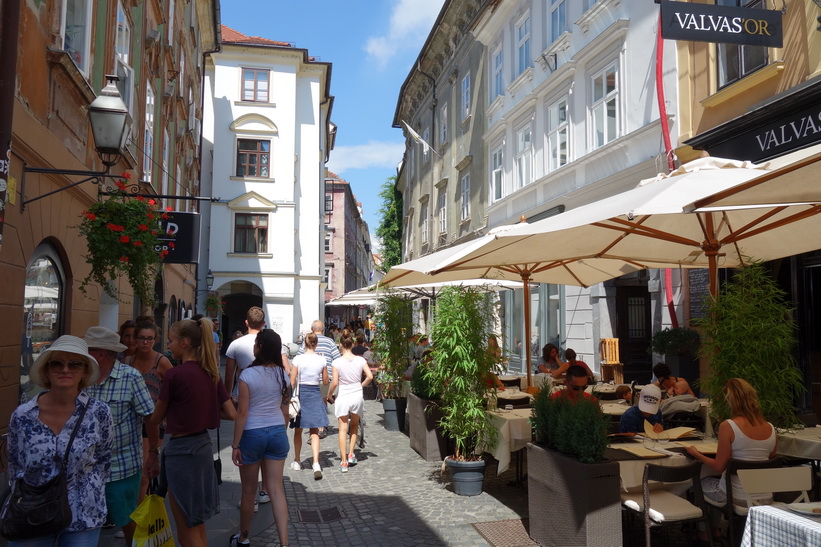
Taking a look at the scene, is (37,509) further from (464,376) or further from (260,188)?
(260,188)

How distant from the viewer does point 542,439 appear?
5457 mm

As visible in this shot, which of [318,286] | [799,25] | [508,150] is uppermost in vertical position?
[508,150]

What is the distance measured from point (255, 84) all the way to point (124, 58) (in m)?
21.7

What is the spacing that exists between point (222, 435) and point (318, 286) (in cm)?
2144

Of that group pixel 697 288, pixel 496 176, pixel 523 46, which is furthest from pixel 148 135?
pixel 496 176

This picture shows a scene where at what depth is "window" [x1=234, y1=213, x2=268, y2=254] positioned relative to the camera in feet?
101

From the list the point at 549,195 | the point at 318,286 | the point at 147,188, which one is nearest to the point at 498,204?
the point at 549,195

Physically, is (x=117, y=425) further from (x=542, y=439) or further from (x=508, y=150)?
(x=508, y=150)

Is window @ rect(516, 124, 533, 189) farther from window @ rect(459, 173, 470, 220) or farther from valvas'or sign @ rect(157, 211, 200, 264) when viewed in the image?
valvas'or sign @ rect(157, 211, 200, 264)

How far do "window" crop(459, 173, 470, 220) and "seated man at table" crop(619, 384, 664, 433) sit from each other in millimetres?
17837

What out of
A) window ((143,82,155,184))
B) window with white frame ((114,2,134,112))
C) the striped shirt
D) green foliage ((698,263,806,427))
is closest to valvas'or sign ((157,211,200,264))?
window with white frame ((114,2,134,112))

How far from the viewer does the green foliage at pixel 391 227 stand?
41.2 m

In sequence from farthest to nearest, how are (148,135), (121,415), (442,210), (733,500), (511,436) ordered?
1. (442,210)
2. (148,135)
3. (511,436)
4. (733,500)
5. (121,415)

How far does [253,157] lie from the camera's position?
31281 millimetres
